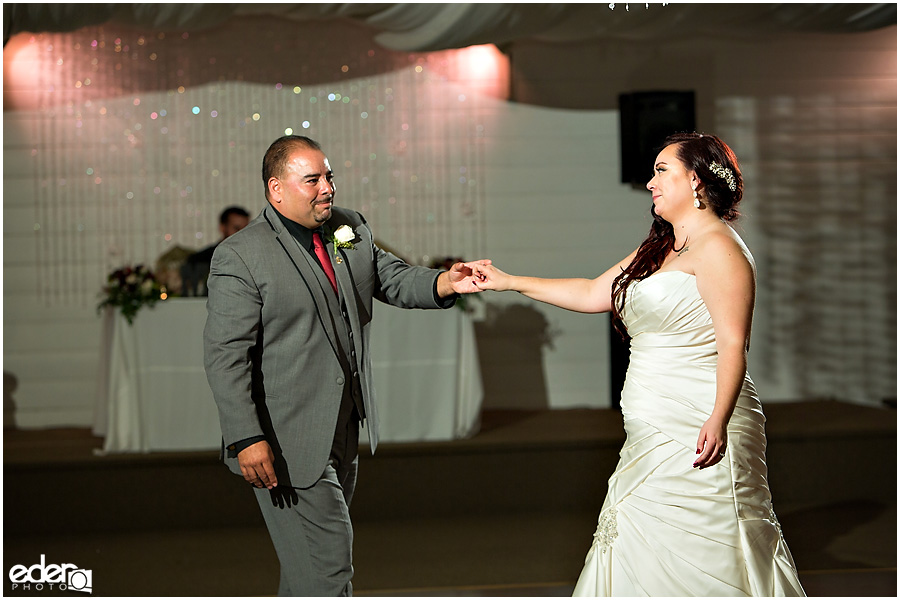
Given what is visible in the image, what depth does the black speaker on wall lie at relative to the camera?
6.29 metres

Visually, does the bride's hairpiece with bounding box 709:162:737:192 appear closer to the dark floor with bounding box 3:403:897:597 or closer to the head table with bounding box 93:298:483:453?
the dark floor with bounding box 3:403:897:597

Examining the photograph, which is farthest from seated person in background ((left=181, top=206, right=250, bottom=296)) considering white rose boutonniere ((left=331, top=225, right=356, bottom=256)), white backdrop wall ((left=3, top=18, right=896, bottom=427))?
white rose boutonniere ((left=331, top=225, right=356, bottom=256))

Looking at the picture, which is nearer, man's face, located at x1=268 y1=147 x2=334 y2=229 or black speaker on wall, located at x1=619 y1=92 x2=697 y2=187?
man's face, located at x1=268 y1=147 x2=334 y2=229

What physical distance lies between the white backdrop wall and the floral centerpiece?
1769 millimetres

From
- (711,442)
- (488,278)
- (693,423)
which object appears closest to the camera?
(711,442)

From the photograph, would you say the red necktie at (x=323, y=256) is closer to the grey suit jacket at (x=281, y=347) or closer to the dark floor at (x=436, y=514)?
the grey suit jacket at (x=281, y=347)

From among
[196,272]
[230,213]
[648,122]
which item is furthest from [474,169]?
[196,272]

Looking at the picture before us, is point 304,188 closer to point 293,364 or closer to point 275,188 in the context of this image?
point 275,188

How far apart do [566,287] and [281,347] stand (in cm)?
92

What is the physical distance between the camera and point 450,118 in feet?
23.9

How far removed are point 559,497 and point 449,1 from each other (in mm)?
3005

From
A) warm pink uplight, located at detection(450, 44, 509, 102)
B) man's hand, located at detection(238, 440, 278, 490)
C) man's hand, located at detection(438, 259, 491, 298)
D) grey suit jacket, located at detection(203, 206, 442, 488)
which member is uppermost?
warm pink uplight, located at detection(450, 44, 509, 102)

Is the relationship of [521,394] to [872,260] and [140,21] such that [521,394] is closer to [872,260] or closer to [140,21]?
[872,260]

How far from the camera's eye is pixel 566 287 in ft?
9.74
